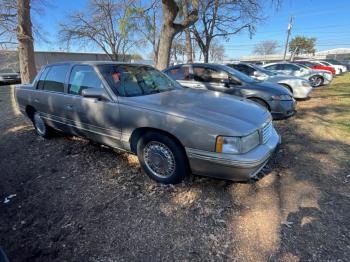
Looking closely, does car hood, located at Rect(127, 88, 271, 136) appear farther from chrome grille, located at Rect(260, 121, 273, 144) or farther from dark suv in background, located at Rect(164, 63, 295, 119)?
dark suv in background, located at Rect(164, 63, 295, 119)

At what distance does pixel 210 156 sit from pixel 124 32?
46.6ft

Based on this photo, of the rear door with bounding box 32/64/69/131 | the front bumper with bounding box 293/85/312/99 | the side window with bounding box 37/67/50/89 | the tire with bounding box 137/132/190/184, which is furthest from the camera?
the front bumper with bounding box 293/85/312/99

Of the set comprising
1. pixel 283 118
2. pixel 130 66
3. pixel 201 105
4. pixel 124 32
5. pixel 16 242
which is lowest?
pixel 16 242

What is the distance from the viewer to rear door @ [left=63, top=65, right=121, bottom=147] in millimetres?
3357

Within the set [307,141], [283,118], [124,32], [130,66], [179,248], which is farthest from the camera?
[124,32]

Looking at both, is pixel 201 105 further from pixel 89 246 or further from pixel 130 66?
pixel 89 246

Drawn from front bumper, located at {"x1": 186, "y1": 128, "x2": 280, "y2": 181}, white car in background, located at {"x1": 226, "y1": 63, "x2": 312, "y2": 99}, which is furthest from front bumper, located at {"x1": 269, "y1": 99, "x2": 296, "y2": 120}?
front bumper, located at {"x1": 186, "y1": 128, "x2": 280, "y2": 181}

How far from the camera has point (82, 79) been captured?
3.76 metres

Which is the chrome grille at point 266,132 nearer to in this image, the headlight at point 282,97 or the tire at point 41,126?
the headlight at point 282,97

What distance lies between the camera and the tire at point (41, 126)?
485 cm

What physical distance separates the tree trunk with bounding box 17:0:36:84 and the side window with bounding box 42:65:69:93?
741 cm

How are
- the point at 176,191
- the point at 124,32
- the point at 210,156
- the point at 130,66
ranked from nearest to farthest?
the point at 210,156
the point at 176,191
the point at 130,66
the point at 124,32

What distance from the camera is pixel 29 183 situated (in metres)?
3.35

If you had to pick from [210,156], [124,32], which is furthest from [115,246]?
[124,32]
